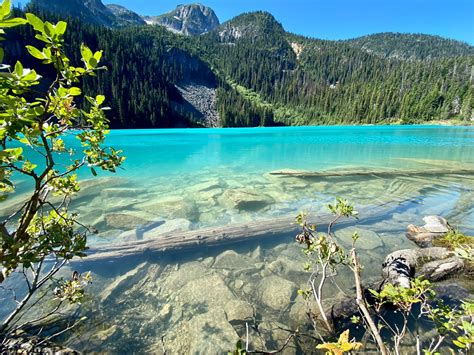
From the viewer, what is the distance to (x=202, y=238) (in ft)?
24.4

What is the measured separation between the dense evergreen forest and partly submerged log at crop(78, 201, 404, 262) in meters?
97.1

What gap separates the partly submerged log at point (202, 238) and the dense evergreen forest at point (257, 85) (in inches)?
3822

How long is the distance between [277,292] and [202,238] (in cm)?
282

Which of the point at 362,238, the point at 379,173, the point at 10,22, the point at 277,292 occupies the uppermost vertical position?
the point at 10,22

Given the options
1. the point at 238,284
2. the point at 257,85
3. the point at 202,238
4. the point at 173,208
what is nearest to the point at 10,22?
the point at 238,284

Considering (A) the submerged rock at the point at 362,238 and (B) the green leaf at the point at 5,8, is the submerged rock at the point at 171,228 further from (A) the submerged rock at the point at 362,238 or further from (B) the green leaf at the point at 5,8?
(B) the green leaf at the point at 5,8

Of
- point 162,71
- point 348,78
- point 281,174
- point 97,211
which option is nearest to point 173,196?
point 97,211

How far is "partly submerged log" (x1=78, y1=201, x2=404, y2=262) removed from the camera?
6.87 meters

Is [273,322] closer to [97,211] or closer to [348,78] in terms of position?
[97,211]

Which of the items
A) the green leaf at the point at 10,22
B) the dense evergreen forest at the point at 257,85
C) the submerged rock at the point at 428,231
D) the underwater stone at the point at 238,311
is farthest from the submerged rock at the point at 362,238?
the dense evergreen forest at the point at 257,85

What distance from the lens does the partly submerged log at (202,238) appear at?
6871mm

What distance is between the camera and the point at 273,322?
4.70m

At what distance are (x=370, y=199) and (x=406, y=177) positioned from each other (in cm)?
570

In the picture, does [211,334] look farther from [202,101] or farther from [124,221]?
[202,101]
